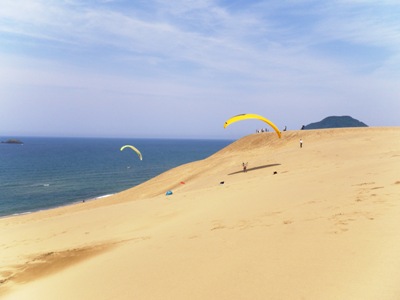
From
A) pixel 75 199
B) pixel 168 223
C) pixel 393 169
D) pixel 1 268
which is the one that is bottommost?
pixel 75 199

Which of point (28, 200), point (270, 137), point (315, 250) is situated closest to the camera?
point (315, 250)

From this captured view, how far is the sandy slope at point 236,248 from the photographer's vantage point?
4.99m

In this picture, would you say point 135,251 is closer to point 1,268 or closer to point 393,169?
point 1,268

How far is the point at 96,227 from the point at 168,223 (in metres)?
3.73

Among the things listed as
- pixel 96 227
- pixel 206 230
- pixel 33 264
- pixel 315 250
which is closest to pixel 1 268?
pixel 33 264

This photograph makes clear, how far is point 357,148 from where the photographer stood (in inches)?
995

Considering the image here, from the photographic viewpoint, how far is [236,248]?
6832 millimetres

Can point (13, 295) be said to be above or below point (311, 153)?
below

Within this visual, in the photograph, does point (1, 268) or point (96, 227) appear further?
point (96, 227)

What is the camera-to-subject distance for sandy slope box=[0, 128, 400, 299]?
16.4 ft

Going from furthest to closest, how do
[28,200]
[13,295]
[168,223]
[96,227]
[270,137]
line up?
1. [270,137]
2. [28,200]
3. [96,227]
4. [168,223]
5. [13,295]

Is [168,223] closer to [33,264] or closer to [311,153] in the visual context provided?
[33,264]

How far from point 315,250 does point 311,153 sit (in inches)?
846

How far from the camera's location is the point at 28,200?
40.7 metres
